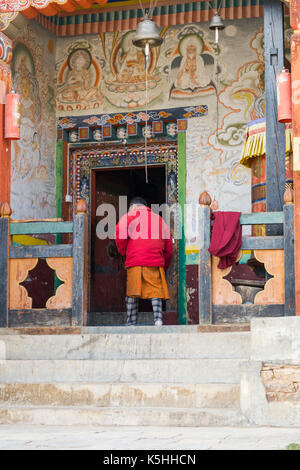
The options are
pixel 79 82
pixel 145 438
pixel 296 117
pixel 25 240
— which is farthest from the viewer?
pixel 79 82

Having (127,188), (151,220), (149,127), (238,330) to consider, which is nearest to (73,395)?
(238,330)

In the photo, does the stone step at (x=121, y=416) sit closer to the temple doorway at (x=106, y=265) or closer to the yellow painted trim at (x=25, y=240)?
the yellow painted trim at (x=25, y=240)

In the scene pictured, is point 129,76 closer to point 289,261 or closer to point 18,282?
point 18,282

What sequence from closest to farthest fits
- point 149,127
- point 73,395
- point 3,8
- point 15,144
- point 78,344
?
point 73,395, point 78,344, point 3,8, point 15,144, point 149,127

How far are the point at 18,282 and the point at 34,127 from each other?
2.61m

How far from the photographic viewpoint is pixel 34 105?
29.0ft

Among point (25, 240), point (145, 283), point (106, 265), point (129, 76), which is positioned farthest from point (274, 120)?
point (106, 265)

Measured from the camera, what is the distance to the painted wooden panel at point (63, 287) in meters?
6.55

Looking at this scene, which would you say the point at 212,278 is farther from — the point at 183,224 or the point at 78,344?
the point at 183,224

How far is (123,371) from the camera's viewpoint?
5.41 meters

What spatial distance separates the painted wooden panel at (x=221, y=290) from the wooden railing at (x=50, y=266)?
106 centimetres

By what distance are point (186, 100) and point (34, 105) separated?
1678mm

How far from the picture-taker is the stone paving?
368 cm

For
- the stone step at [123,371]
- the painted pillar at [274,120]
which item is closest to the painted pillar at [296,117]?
the painted pillar at [274,120]
